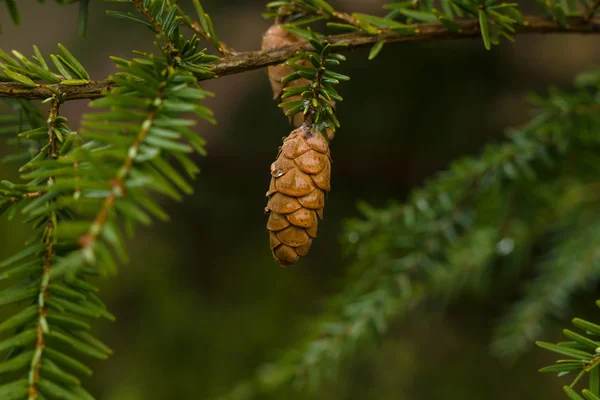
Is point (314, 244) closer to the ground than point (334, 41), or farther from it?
farther from it

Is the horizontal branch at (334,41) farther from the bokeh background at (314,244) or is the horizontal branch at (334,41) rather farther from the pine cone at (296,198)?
the bokeh background at (314,244)

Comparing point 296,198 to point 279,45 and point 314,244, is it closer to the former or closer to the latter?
point 279,45

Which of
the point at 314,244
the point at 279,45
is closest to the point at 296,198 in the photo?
the point at 279,45

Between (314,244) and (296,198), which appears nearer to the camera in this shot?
(296,198)

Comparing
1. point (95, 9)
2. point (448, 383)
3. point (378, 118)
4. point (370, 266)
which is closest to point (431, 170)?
point (378, 118)

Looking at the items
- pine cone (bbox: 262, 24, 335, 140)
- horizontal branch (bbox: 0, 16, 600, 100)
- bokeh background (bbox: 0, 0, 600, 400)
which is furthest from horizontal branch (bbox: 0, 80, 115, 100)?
bokeh background (bbox: 0, 0, 600, 400)

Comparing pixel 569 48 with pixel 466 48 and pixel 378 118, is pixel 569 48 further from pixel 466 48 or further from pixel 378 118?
pixel 378 118

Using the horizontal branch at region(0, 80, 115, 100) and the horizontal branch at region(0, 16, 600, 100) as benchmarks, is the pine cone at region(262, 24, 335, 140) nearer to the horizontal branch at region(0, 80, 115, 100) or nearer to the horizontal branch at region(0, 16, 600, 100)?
the horizontal branch at region(0, 16, 600, 100)

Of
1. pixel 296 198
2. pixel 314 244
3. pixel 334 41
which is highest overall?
pixel 314 244
